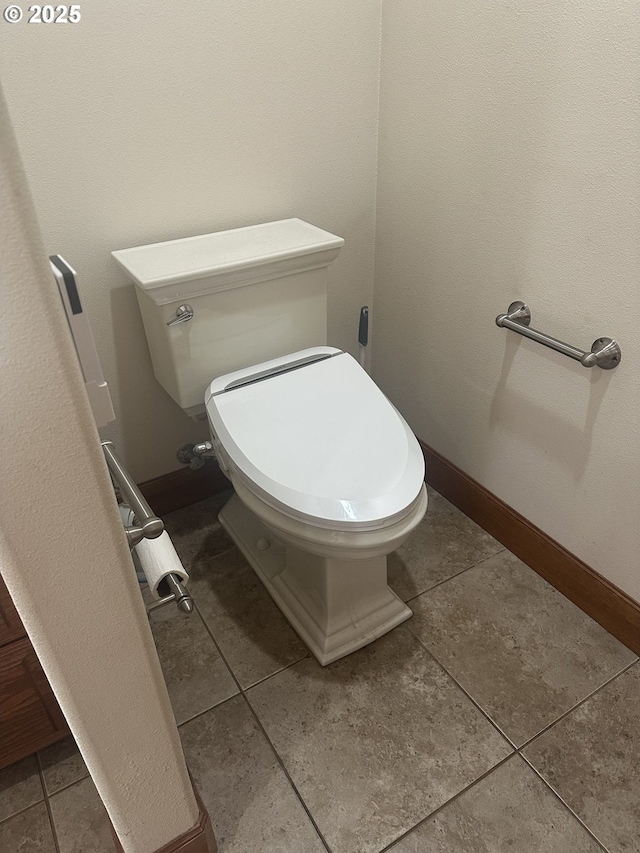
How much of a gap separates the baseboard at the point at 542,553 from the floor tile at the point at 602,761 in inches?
5.1

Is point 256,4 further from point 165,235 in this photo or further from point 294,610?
point 294,610

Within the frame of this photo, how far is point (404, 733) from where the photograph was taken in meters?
1.20

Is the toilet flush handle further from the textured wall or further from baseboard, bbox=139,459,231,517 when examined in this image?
the textured wall

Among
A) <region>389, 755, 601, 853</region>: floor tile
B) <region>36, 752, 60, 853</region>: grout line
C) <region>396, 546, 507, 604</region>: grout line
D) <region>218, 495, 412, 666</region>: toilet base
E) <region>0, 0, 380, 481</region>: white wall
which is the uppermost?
<region>0, 0, 380, 481</region>: white wall

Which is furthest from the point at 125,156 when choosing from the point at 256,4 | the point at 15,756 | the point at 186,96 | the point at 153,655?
the point at 15,756

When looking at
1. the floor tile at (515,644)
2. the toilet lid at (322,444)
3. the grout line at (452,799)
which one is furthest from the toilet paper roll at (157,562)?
the floor tile at (515,644)

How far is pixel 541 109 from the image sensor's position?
1.15 metres

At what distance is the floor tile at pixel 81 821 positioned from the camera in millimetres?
1040

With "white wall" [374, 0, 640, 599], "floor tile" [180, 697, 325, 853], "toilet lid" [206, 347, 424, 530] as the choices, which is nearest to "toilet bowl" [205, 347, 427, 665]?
"toilet lid" [206, 347, 424, 530]

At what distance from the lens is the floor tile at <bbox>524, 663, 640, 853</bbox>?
1059 millimetres

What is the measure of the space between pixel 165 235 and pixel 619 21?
962 mm

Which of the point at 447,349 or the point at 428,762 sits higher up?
the point at 447,349

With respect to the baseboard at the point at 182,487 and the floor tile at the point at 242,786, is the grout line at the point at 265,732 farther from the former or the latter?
the baseboard at the point at 182,487

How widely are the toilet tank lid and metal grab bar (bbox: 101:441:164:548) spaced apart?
429 mm
